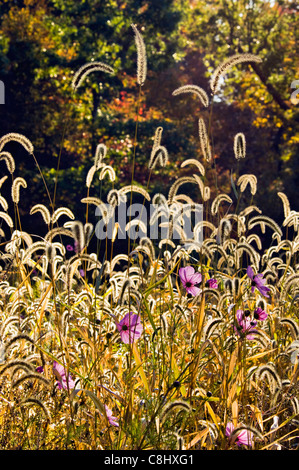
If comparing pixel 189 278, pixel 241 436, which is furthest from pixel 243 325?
pixel 241 436

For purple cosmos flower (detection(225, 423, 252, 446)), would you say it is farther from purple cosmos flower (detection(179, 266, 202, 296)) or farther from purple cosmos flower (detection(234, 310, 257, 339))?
purple cosmos flower (detection(179, 266, 202, 296))

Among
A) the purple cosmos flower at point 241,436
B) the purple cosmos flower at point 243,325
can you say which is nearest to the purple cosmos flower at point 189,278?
the purple cosmos flower at point 243,325

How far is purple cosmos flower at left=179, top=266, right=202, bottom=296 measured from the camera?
2.60m

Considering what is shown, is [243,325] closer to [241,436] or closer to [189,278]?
[189,278]

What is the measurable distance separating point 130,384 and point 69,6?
12929 mm

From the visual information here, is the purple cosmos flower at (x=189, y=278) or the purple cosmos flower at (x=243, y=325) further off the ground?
the purple cosmos flower at (x=189, y=278)

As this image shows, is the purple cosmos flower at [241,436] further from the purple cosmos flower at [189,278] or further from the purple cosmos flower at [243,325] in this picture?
the purple cosmos flower at [189,278]

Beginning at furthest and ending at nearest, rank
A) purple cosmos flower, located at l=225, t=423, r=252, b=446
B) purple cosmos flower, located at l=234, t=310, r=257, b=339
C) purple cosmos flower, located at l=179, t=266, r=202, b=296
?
purple cosmos flower, located at l=179, t=266, r=202, b=296, purple cosmos flower, located at l=234, t=310, r=257, b=339, purple cosmos flower, located at l=225, t=423, r=252, b=446

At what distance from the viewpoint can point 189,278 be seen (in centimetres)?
264

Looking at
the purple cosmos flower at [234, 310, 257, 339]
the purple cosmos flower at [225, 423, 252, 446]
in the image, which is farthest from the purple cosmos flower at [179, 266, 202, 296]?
the purple cosmos flower at [225, 423, 252, 446]

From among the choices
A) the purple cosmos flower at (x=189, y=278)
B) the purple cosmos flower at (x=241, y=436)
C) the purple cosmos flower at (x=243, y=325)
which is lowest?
the purple cosmos flower at (x=241, y=436)

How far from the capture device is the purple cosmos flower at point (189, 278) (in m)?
2.60

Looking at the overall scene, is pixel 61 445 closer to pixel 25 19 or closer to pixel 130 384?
pixel 130 384
